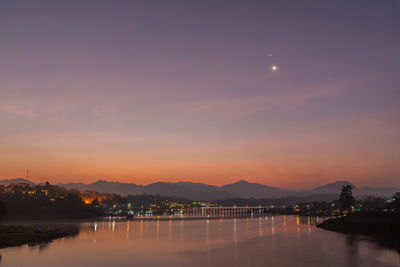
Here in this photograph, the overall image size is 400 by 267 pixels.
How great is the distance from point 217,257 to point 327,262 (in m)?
12.1

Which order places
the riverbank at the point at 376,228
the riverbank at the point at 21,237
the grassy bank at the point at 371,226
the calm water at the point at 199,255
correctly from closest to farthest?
the calm water at the point at 199,255, the riverbank at the point at 21,237, the riverbank at the point at 376,228, the grassy bank at the point at 371,226

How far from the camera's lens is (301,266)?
33281 millimetres

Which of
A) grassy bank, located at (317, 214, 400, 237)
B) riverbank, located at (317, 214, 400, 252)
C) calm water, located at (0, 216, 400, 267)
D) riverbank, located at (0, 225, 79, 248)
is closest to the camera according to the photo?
calm water, located at (0, 216, 400, 267)

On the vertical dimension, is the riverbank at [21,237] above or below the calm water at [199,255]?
above

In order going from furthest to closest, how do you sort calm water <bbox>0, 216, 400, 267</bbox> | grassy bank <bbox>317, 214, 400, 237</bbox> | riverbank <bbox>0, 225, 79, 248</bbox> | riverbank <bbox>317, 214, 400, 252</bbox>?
1. grassy bank <bbox>317, 214, 400, 237</bbox>
2. riverbank <bbox>317, 214, 400, 252</bbox>
3. riverbank <bbox>0, 225, 79, 248</bbox>
4. calm water <bbox>0, 216, 400, 267</bbox>

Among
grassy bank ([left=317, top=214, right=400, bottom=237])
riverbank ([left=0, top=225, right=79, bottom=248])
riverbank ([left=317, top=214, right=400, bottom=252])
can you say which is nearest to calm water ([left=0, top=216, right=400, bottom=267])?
riverbank ([left=0, top=225, right=79, bottom=248])

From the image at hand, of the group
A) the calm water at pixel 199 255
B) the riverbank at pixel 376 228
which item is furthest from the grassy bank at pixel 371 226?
the calm water at pixel 199 255

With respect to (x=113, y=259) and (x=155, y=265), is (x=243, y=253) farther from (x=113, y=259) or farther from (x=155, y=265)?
(x=113, y=259)

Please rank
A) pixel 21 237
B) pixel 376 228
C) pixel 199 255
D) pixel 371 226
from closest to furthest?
pixel 199 255, pixel 21 237, pixel 376 228, pixel 371 226

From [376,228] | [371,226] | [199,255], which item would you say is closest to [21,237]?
[199,255]

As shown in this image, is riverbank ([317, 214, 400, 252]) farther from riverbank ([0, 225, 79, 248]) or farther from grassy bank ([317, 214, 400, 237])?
riverbank ([0, 225, 79, 248])

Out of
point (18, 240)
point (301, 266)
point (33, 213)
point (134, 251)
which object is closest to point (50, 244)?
point (18, 240)

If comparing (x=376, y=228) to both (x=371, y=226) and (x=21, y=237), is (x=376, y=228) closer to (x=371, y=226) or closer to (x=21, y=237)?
(x=371, y=226)

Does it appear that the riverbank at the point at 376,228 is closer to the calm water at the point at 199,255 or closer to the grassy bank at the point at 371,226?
the grassy bank at the point at 371,226
